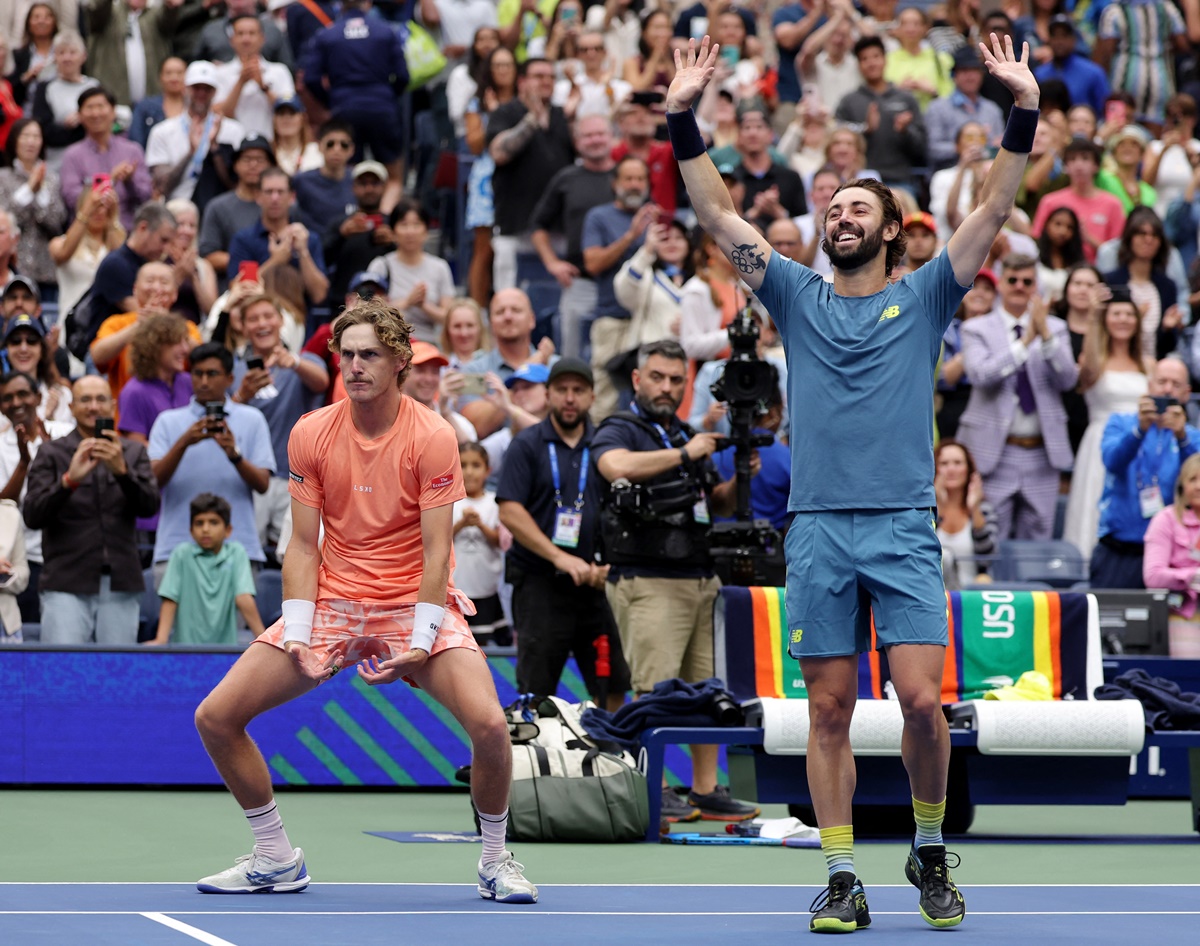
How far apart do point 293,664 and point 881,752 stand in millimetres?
3465

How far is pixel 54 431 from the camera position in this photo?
11859mm

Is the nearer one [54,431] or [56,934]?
[56,934]

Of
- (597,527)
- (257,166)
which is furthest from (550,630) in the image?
(257,166)

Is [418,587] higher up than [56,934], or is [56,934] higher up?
[418,587]

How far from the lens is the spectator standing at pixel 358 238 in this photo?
1452cm

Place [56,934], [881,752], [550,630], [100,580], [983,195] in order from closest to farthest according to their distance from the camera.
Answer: [56,934], [983,195], [881,752], [550,630], [100,580]

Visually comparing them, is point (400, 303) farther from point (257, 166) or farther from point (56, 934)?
point (56, 934)

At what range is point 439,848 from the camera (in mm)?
8461

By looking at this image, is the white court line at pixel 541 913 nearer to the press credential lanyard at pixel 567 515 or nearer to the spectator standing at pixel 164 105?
the press credential lanyard at pixel 567 515

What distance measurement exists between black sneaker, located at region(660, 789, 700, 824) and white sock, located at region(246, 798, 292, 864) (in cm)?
337

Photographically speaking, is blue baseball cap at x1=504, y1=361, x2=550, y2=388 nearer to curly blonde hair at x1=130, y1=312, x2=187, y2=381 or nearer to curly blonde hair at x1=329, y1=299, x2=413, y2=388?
curly blonde hair at x1=130, y1=312, x2=187, y2=381

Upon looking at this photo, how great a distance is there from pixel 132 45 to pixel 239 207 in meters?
3.19

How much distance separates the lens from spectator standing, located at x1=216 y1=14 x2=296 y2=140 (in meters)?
15.6

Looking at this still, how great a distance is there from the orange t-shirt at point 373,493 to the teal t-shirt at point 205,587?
14.7 feet
